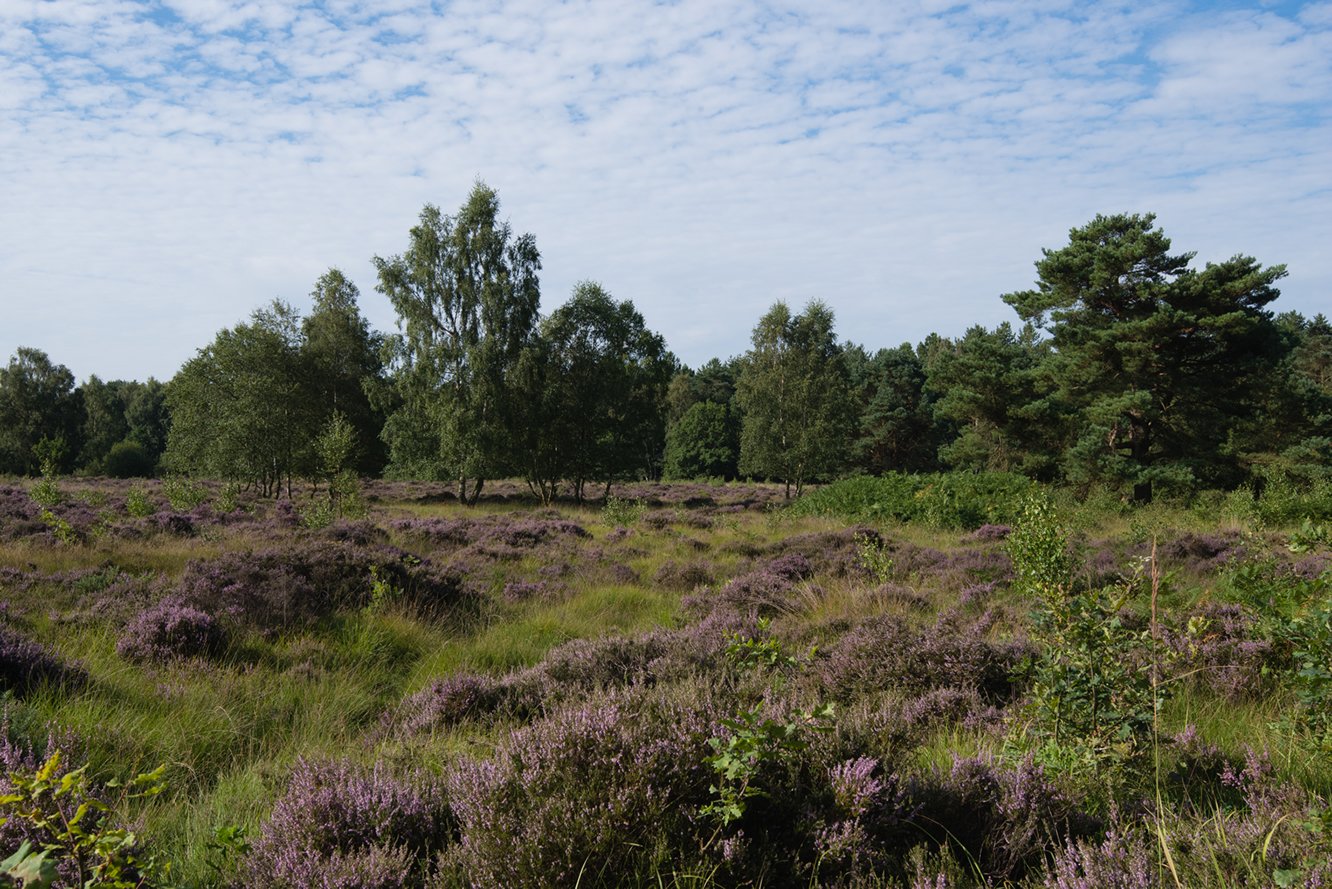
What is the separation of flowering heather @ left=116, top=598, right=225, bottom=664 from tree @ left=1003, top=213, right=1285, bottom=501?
81.1 feet

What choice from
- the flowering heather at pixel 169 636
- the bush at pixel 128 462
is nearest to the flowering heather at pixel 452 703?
the flowering heather at pixel 169 636

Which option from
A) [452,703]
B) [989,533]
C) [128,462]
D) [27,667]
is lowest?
[989,533]

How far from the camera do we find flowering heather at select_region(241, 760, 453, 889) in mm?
2182

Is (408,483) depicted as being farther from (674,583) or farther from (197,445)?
(674,583)

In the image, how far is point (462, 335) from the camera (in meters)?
30.8

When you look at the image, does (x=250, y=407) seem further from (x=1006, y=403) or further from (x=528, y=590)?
(x=1006, y=403)

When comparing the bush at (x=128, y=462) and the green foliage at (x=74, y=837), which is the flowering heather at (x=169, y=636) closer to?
the green foliage at (x=74, y=837)

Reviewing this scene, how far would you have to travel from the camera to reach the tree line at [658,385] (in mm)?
23844

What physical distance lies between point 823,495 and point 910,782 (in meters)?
23.1

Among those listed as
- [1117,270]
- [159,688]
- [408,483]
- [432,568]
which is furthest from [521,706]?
[408,483]

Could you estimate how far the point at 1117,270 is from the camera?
24.6 metres

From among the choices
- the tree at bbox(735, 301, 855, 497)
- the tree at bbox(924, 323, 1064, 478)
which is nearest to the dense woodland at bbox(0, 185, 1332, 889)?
the tree at bbox(924, 323, 1064, 478)

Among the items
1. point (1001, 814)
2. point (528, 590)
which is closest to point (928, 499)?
point (528, 590)

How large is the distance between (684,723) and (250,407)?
106ft
